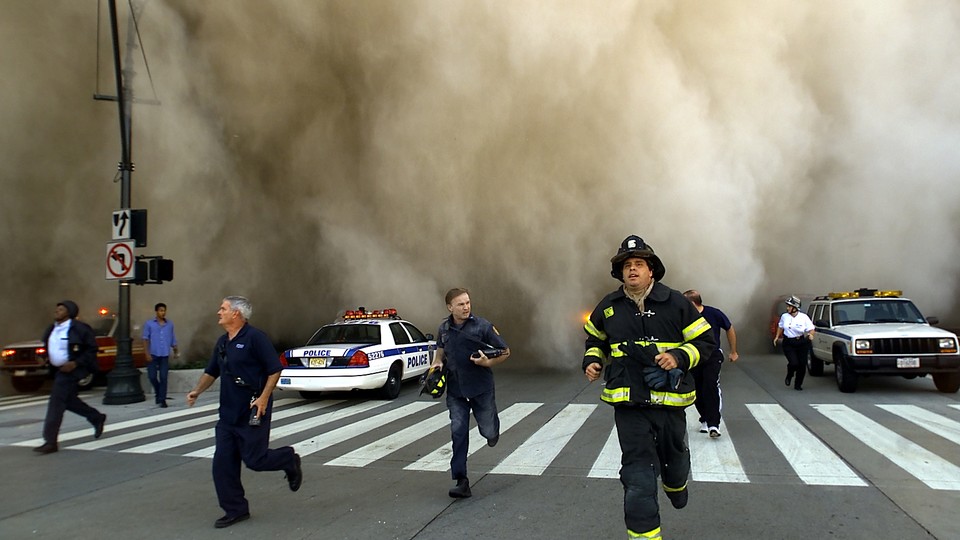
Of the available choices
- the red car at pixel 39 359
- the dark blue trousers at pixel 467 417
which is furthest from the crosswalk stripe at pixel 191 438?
the red car at pixel 39 359

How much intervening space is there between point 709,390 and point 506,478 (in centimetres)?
257

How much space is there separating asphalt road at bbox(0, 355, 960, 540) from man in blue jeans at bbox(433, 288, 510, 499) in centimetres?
54

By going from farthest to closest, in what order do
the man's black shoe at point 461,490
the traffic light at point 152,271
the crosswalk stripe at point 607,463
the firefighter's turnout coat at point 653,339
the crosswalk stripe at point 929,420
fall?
the traffic light at point 152,271 → the crosswalk stripe at point 929,420 → the crosswalk stripe at point 607,463 → the man's black shoe at point 461,490 → the firefighter's turnout coat at point 653,339

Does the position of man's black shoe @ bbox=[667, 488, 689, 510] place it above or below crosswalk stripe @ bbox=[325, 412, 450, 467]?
above

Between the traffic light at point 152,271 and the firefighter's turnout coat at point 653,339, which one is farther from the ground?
the traffic light at point 152,271

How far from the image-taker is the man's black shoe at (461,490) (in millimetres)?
4797

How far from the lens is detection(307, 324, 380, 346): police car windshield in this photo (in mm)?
10508

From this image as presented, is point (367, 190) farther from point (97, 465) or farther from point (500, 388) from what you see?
point (97, 465)

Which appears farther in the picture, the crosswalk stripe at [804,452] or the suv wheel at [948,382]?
the suv wheel at [948,382]

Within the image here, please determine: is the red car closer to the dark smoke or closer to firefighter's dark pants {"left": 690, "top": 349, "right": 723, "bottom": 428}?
the dark smoke

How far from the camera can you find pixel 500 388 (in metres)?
11.5

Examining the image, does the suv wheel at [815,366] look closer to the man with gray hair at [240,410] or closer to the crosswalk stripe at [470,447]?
the crosswalk stripe at [470,447]

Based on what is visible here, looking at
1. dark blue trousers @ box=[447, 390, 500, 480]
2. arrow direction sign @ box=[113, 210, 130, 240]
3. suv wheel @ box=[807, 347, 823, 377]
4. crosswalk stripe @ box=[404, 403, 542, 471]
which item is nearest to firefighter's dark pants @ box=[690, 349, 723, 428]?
crosswalk stripe @ box=[404, 403, 542, 471]

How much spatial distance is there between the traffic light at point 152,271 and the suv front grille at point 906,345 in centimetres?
1125
